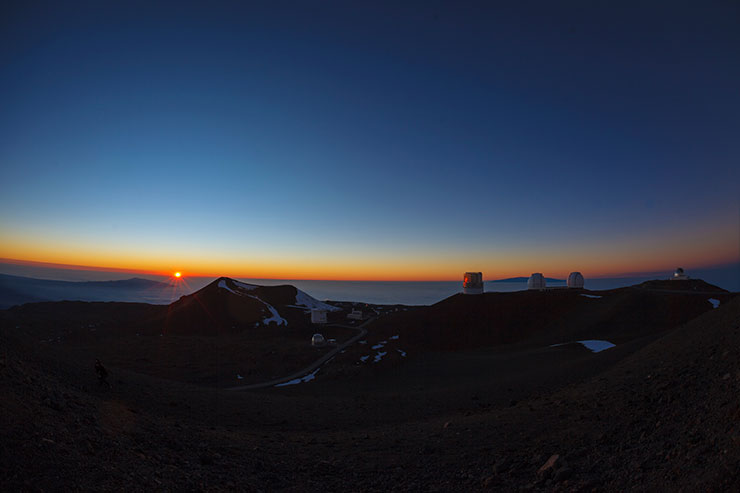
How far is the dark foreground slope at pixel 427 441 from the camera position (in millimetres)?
5598

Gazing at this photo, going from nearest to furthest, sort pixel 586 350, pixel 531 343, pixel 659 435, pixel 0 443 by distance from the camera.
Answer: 1. pixel 0 443
2. pixel 659 435
3. pixel 586 350
4. pixel 531 343

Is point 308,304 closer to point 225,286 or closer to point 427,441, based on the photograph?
point 225,286

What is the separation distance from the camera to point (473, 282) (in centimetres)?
6088

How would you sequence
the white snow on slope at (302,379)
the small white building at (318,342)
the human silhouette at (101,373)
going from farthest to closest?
the small white building at (318,342), the white snow on slope at (302,379), the human silhouette at (101,373)

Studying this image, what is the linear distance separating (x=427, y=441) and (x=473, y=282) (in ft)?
176

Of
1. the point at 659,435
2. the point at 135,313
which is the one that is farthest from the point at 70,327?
the point at 659,435

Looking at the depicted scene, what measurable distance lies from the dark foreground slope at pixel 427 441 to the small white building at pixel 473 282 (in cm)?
4696

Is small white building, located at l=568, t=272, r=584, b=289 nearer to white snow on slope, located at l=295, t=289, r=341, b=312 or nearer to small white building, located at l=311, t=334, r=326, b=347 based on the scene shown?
small white building, located at l=311, t=334, r=326, b=347

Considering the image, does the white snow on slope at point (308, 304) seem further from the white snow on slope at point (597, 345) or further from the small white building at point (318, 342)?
the white snow on slope at point (597, 345)

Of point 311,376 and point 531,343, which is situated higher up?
point 531,343

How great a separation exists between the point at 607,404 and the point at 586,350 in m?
18.3

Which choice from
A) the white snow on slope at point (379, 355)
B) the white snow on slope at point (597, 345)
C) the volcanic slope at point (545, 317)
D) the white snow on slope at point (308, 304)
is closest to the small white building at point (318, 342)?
the volcanic slope at point (545, 317)

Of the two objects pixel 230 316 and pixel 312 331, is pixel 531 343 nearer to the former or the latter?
pixel 312 331

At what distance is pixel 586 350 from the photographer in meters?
25.1
